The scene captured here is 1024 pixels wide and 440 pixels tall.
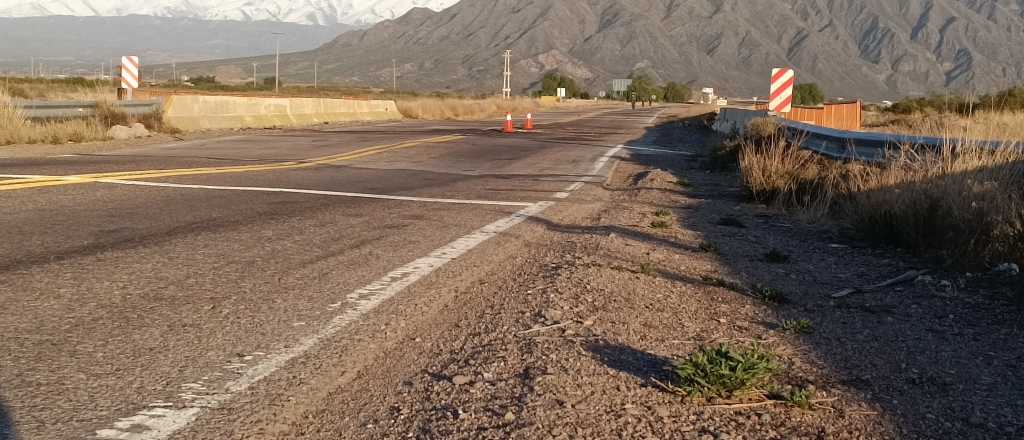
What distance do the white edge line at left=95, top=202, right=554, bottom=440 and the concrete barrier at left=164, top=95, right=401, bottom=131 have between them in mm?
18641

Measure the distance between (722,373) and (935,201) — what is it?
210 inches

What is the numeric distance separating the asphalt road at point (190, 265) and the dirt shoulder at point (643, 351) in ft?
1.19

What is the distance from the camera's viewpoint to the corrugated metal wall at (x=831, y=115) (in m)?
26.0

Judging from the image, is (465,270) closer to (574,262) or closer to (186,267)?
(574,262)

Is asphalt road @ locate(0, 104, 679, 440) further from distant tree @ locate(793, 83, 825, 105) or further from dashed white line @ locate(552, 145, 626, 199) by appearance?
distant tree @ locate(793, 83, 825, 105)

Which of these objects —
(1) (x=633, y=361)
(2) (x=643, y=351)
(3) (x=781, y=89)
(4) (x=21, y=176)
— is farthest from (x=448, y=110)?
(1) (x=633, y=361)

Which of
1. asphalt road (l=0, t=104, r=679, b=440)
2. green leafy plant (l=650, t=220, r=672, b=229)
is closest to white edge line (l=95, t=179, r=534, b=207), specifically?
asphalt road (l=0, t=104, r=679, b=440)

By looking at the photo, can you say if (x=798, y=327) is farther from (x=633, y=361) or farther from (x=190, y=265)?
(x=190, y=265)

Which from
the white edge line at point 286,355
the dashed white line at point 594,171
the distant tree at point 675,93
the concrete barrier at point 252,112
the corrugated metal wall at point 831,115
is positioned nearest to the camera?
the white edge line at point 286,355

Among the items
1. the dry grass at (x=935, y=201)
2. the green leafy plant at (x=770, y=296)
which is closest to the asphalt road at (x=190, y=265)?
the green leafy plant at (x=770, y=296)

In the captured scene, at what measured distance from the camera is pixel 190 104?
25891 mm

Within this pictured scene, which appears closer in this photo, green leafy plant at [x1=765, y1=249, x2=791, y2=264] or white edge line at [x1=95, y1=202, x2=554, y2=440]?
white edge line at [x1=95, y1=202, x2=554, y2=440]

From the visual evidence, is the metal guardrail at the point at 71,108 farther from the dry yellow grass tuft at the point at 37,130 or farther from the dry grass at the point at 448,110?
the dry grass at the point at 448,110

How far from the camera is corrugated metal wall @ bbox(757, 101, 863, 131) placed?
1025 inches
